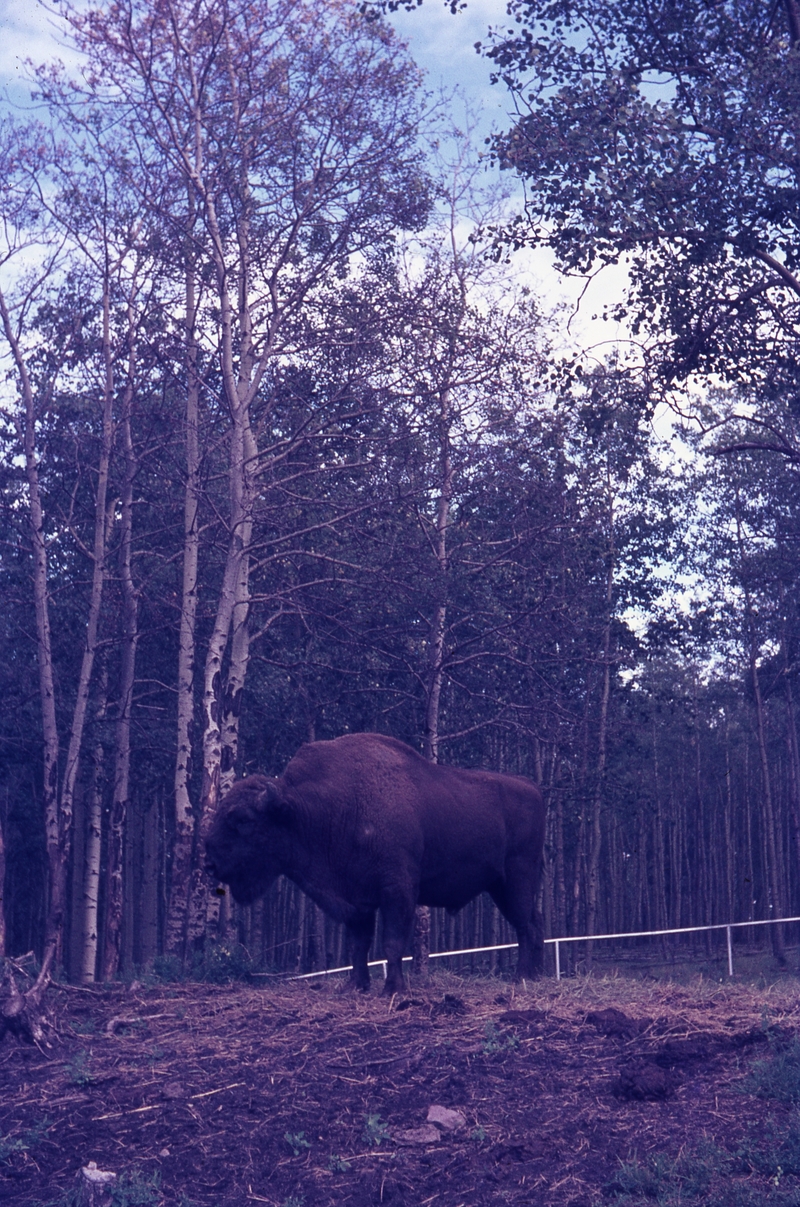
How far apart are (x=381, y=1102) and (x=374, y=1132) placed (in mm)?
559

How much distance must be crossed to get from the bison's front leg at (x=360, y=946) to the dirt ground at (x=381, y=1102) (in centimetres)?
224

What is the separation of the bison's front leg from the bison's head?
38.8 inches

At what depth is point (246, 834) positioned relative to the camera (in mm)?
12023

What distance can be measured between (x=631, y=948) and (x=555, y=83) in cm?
4079

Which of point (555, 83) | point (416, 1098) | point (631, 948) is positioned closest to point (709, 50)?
point (555, 83)

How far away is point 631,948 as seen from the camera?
155ft

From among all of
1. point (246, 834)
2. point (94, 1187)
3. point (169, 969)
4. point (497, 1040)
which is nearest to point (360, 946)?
point (246, 834)

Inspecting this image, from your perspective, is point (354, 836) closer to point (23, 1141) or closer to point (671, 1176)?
point (23, 1141)

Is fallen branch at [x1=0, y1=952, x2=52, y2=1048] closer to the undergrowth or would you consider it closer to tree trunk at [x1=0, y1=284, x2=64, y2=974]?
the undergrowth

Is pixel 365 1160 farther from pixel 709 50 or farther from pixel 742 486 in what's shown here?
pixel 742 486

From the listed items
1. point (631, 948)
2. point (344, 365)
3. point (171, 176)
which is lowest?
point (631, 948)

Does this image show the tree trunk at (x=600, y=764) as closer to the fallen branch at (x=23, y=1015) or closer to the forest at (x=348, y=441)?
the forest at (x=348, y=441)

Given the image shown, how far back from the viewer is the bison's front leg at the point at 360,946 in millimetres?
12141

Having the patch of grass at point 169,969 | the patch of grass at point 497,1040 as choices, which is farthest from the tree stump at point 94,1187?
the patch of grass at point 169,969
